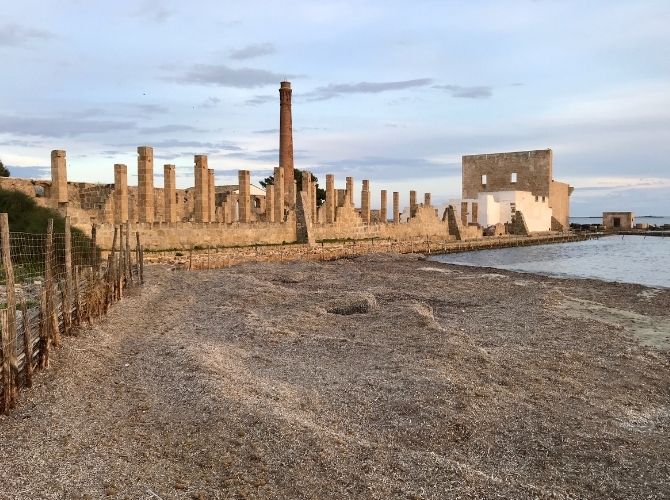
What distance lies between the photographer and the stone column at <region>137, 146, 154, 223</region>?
68.6 feet

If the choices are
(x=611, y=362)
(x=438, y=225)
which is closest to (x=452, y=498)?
(x=611, y=362)

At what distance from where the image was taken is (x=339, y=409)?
6246mm

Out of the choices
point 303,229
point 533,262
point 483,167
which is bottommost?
point 533,262

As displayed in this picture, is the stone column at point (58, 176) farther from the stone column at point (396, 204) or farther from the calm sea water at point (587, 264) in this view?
the stone column at point (396, 204)

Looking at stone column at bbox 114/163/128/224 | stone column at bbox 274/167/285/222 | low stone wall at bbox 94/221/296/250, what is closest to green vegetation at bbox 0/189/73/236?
low stone wall at bbox 94/221/296/250

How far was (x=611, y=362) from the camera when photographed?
30.2 ft

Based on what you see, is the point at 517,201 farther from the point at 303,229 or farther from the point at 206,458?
the point at 206,458

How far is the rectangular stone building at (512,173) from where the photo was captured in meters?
57.5

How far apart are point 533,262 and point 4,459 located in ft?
102

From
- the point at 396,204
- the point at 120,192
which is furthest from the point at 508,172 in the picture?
the point at 120,192

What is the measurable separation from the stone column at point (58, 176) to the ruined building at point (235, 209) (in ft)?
0.10

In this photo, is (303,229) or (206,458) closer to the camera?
(206,458)

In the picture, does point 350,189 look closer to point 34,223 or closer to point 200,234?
point 200,234

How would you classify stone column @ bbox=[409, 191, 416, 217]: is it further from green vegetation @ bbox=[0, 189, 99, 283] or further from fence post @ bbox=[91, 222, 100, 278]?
fence post @ bbox=[91, 222, 100, 278]
